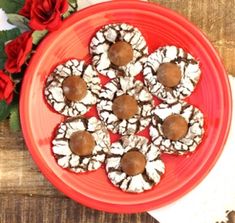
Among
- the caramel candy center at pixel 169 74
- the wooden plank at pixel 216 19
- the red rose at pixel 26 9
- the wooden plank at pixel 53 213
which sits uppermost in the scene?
the wooden plank at pixel 216 19

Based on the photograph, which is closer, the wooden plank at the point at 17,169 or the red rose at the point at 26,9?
the red rose at the point at 26,9

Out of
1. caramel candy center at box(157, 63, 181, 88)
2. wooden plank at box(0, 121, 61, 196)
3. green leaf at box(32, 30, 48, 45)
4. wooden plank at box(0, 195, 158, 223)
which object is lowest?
wooden plank at box(0, 195, 158, 223)

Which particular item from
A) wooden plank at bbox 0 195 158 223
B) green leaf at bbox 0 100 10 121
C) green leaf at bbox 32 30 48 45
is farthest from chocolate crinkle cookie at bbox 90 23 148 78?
wooden plank at bbox 0 195 158 223

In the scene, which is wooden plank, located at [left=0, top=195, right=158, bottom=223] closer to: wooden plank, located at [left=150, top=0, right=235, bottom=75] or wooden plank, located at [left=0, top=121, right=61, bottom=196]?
wooden plank, located at [left=0, top=121, right=61, bottom=196]

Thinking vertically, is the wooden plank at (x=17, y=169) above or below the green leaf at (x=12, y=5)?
below

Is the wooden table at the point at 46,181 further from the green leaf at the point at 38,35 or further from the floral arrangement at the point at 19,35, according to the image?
the green leaf at the point at 38,35

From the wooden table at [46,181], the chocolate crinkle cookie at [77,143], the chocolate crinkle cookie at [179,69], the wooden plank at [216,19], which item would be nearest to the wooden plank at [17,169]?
the wooden table at [46,181]

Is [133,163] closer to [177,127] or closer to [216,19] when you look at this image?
[177,127]

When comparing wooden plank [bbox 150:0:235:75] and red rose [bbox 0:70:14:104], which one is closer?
red rose [bbox 0:70:14:104]
